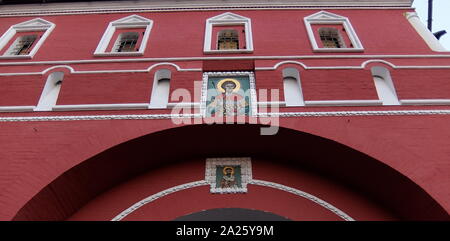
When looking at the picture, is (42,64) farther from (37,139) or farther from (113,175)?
(113,175)

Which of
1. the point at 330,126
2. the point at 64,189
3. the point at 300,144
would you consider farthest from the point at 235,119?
the point at 64,189

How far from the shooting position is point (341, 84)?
784 centimetres

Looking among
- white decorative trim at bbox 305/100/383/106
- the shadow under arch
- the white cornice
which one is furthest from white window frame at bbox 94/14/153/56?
white decorative trim at bbox 305/100/383/106

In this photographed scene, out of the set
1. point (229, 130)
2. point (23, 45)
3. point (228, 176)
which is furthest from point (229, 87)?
point (23, 45)

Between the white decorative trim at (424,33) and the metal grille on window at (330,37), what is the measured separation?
71.7 inches

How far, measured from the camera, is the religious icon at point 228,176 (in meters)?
6.94

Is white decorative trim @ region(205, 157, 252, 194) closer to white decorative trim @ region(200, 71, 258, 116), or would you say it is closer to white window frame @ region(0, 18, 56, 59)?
white decorative trim @ region(200, 71, 258, 116)

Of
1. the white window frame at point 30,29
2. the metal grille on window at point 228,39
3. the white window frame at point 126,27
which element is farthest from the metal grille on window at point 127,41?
the metal grille on window at point 228,39

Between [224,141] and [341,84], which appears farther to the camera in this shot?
[341,84]

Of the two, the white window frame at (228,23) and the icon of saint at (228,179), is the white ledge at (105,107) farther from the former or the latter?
the white window frame at (228,23)

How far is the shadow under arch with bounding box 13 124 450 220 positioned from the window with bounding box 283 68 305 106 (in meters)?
0.89

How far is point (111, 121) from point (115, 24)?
4.09m

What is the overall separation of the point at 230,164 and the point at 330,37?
480 centimetres

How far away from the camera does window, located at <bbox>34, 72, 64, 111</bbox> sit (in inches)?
303
